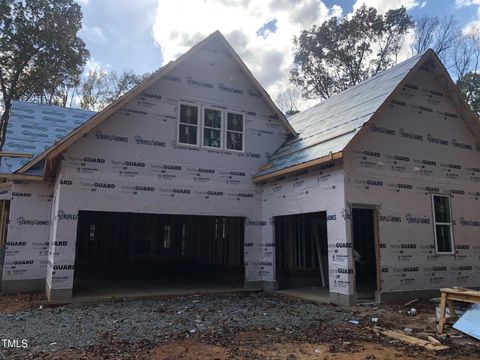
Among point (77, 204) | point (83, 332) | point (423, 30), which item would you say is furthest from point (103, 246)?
point (423, 30)

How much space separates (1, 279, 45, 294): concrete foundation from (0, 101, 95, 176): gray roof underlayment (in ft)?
10.1

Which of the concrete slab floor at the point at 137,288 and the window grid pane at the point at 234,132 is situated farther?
the window grid pane at the point at 234,132

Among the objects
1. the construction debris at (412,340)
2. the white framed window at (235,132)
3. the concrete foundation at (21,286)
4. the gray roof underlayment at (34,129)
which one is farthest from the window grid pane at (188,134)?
the construction debris at (412,340)

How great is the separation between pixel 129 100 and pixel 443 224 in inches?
361

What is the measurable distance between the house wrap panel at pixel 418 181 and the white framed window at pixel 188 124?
15.6 feet

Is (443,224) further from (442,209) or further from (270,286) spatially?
(270,286)

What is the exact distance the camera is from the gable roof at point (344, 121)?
9.59m

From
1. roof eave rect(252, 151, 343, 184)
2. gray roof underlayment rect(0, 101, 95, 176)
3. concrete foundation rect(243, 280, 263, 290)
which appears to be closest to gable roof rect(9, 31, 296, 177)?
gray roof underlayment rect(0, 101, 95, 176)

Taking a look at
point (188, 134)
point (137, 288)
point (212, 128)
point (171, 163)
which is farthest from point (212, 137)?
point (137, 288)

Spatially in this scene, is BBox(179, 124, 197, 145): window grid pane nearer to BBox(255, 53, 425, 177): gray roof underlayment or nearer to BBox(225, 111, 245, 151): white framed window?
BBox(225, 111, 245, 151): white framed window

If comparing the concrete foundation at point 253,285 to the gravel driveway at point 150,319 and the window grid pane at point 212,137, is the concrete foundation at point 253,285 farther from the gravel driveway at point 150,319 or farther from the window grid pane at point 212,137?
the window grid pane at point 212,137

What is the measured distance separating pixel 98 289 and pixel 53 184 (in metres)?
3.45

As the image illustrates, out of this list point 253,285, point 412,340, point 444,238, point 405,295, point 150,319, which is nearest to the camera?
point 412,340

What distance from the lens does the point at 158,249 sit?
1900 centimetres
